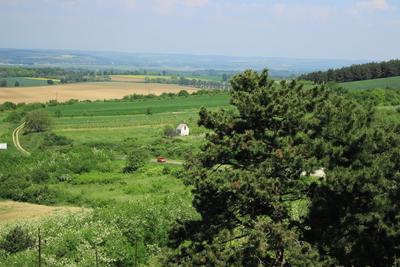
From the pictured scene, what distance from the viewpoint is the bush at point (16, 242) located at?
76.8 ft

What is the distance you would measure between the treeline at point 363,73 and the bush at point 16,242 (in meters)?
81.2

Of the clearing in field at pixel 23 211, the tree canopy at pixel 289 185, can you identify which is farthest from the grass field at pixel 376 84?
the tree canopy at pixel 289 185

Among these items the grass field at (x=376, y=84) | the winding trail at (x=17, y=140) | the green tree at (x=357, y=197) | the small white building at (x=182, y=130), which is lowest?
the winding trail at (x=17, y=140)

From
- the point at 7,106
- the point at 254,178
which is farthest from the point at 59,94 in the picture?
the point at 254,178

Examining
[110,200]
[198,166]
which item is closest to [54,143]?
[110,200]

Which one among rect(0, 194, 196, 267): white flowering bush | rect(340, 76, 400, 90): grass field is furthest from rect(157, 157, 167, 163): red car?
rect(340, 76, 400, 90): grass field

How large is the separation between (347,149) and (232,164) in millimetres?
3050

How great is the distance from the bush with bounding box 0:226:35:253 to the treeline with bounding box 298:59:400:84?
8124cm

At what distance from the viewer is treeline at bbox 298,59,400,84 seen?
100125mm

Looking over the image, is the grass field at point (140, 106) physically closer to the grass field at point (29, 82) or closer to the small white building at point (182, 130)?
the small white building at point (182, 130)

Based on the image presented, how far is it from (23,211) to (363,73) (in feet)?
259

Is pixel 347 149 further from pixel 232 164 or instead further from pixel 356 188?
pixel 232 164

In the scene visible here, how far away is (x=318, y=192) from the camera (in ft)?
47.9

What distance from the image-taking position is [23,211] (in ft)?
120
